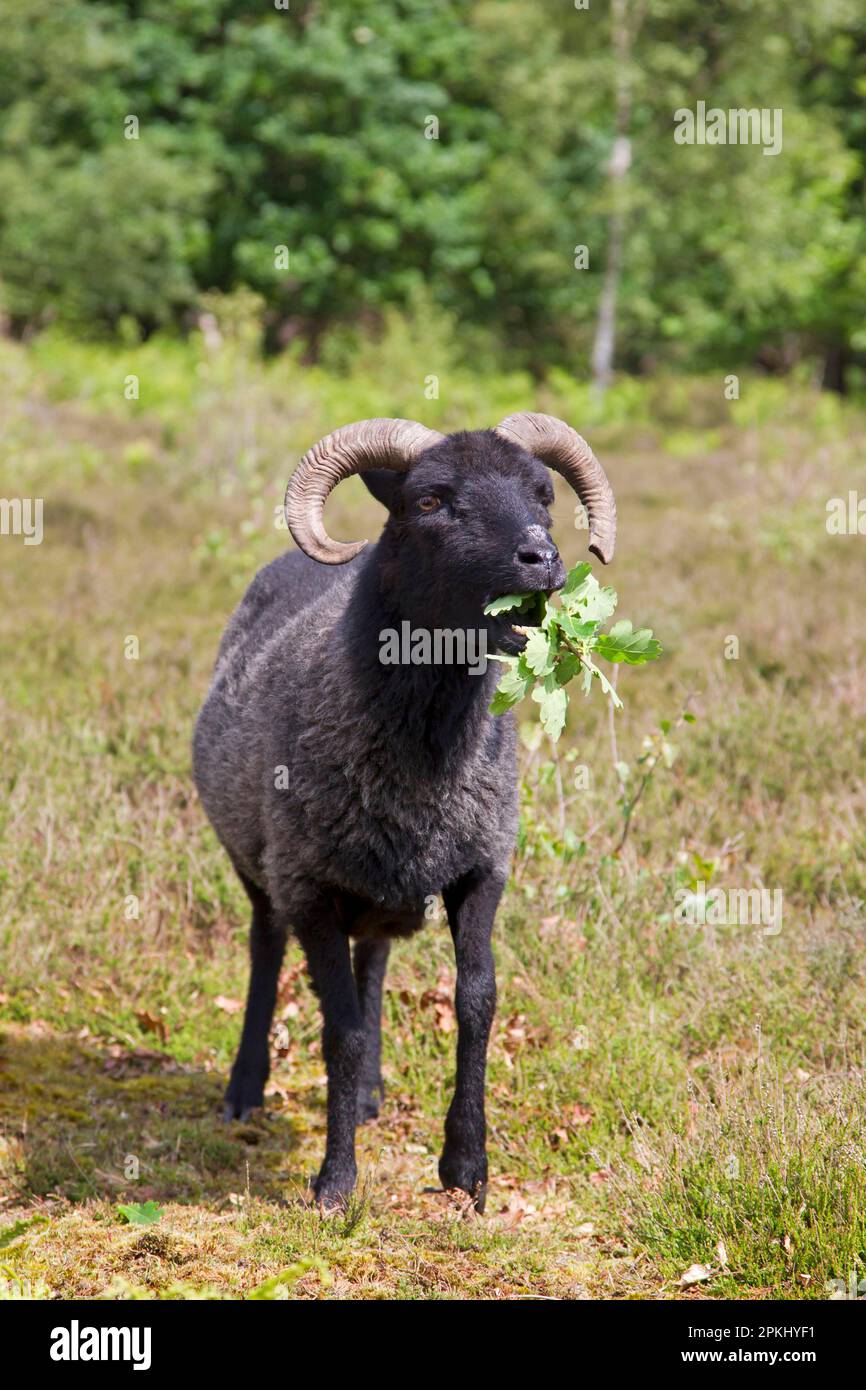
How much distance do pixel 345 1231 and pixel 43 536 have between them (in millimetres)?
9120

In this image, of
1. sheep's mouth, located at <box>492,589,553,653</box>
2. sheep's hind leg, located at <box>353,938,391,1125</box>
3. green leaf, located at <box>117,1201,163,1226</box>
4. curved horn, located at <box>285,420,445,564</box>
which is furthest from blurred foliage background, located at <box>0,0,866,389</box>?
green leaf, located at <box>117,1201,163,1226</box>

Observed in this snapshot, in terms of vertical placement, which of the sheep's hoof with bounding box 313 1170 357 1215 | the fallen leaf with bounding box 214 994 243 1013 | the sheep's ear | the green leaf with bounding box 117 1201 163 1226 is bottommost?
the green leaf with bounding box 117 1201 163 1226

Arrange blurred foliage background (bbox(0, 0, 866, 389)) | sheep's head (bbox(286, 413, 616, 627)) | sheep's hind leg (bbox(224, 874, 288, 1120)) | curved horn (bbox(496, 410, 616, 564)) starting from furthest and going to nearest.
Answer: blurred foliage background (bbox(0, 0, 866, 389)) → sheep's hind leg (bbox(224, 874, 288, 1120)) → curved horn (bbox(496, 410, 616, 564)) → sheep's head (bbox(286, 413, 616, 627))

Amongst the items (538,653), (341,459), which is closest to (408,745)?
(538,653)

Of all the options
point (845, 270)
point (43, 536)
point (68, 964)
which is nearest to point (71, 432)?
point (43, 536)

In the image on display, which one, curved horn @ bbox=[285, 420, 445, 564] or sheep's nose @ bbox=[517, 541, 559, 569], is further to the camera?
curved horn @ bbox=[285, 420, 445, 564]

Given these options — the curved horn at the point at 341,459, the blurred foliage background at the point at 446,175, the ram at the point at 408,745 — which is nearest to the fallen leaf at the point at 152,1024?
the ram at the point at 408,745

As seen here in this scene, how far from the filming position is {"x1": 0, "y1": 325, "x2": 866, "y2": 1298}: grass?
4.34 meters

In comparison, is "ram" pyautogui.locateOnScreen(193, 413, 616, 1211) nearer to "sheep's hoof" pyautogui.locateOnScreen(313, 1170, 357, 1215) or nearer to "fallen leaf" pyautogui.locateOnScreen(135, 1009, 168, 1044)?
"sheep's hoof" pyautogui.locateOnScreen(313, 1170, 357, 1215)

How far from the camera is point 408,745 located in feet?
15.9

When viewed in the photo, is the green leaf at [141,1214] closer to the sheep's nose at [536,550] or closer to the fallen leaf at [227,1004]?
the fallen leaf at [227,1004]

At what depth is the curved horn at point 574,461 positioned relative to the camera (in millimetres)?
5043

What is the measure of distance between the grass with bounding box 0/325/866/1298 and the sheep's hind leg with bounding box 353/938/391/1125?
10 cm
